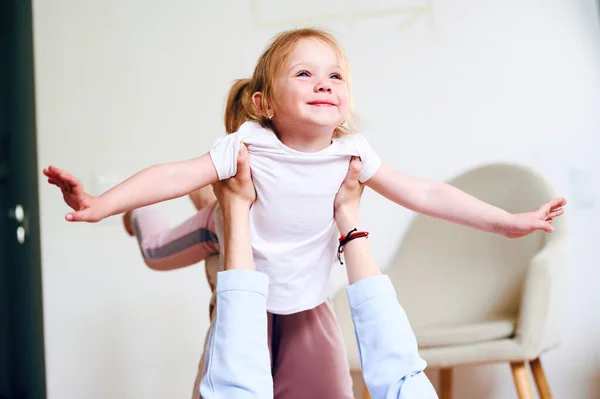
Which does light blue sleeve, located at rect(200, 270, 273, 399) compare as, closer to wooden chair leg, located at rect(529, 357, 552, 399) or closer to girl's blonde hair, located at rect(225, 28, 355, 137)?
girl's blonde hair, located at rect(225, 28, 355, 137)

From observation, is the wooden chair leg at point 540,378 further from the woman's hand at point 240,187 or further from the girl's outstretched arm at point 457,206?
the woman's hand at point 240,187

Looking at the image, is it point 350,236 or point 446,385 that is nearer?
point 350,236

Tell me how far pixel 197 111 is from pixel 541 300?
1.18 metres

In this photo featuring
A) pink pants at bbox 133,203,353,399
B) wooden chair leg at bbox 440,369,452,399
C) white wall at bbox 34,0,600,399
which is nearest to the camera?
pink pants at bbox 133,203,353,399

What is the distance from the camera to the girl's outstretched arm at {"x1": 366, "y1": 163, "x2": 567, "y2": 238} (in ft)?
3.31

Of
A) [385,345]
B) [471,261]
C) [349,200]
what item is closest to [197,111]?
[471,261]

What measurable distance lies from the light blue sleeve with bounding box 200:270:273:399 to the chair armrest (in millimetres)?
724

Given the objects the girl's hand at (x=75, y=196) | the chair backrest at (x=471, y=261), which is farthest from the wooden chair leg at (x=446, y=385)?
the girl's hand at (x=75, y=196)

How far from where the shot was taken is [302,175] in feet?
A: 3.21

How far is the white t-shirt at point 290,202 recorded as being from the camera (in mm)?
976

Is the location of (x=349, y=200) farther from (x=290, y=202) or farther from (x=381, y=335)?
(x=381, y=335)

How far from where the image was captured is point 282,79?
98 centimetres

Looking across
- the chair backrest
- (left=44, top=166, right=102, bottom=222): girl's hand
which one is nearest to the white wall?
the chair backrest

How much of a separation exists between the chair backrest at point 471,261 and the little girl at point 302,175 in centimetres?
59
